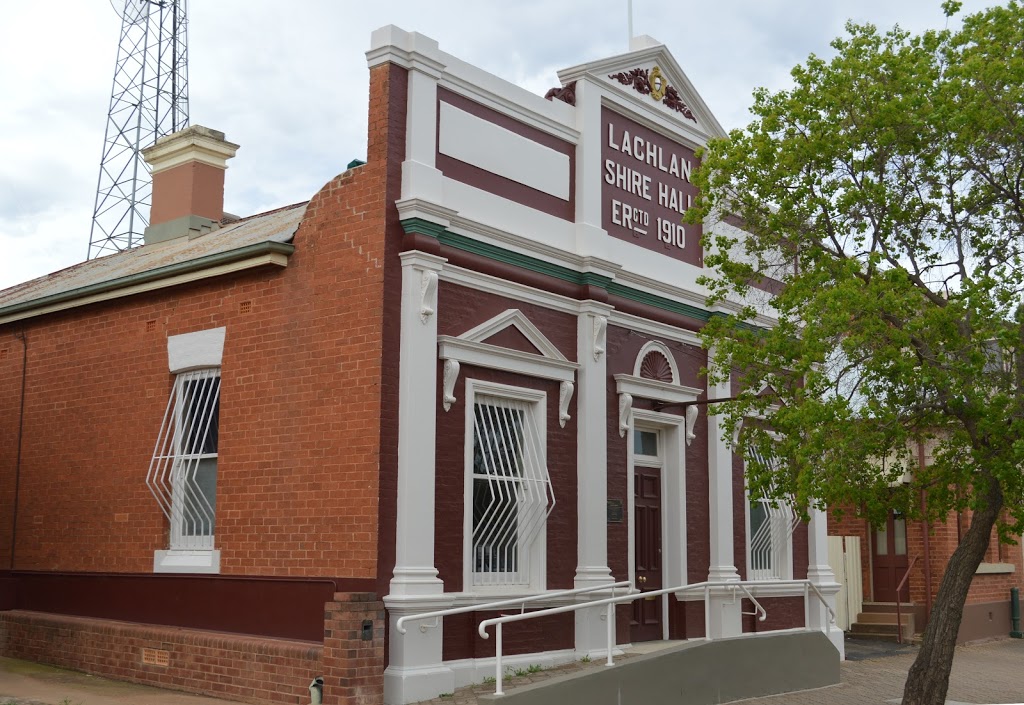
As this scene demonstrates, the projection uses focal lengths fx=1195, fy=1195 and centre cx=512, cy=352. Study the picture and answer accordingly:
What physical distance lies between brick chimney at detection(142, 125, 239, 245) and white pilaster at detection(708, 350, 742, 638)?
7901 millimetres

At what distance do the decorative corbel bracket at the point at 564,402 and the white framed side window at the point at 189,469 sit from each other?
376cm

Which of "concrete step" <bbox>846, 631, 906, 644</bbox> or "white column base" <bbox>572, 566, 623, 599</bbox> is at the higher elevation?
"white column base" <bbox>572, 566, 623, 599</bbox>

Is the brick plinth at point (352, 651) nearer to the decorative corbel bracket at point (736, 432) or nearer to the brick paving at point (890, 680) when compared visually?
the brick paving at point (890, 680)

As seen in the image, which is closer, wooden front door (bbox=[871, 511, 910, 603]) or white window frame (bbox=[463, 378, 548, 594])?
white window frame (bbox=[463, 378, 548, 594])

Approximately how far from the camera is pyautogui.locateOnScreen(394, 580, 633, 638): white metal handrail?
10905 mm

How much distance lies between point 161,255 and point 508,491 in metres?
6.36

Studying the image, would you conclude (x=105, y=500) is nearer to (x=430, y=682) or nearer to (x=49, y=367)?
(x=49, y=367)

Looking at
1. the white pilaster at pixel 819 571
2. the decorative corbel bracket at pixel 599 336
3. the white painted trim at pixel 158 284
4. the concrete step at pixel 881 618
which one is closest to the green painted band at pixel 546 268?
the decorative corbel bracket at pixel 599 336

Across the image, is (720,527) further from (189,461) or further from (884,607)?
(189,461)

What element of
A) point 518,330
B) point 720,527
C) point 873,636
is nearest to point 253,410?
point 518,330

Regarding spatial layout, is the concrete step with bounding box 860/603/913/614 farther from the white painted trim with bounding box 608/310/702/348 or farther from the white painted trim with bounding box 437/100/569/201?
the white painted trim with bounding box 437/100/569/201

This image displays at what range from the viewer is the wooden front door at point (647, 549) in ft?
47.9

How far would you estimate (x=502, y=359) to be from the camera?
12.7 metres

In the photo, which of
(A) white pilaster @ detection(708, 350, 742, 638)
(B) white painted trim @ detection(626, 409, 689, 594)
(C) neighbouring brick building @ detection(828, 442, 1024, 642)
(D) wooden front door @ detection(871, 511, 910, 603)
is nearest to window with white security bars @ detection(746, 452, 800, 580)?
(A) white pilaster @ detection(708, 350, 742, 638)
